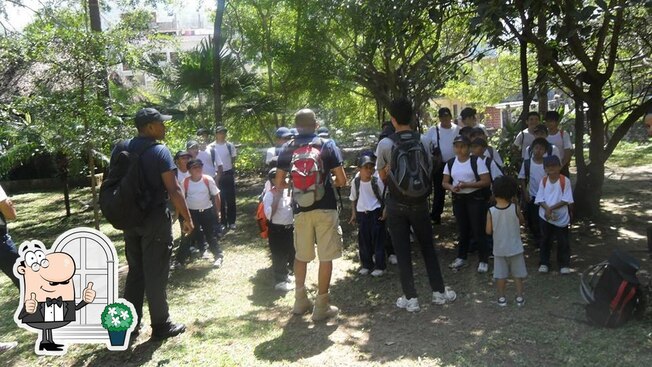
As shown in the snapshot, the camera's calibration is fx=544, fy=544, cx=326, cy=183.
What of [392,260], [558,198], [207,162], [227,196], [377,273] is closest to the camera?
[558,198]

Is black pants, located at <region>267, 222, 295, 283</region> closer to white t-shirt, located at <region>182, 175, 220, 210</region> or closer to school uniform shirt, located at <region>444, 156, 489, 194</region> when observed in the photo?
white t-shirt, located at <region>182, 175, 220, 210</region>

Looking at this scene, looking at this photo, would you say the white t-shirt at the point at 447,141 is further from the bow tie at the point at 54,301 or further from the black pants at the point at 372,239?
the bow tie at the point at 54,301

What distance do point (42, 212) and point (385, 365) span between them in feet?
32.2

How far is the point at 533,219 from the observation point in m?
6.12

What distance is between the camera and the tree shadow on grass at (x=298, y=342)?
12.7ft

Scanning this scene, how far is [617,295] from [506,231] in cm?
96

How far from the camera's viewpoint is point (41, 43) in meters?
6.18

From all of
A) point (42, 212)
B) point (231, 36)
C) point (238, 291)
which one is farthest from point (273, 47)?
point (238, 291)

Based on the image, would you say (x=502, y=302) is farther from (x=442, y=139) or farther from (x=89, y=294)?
(x=89, y=294)

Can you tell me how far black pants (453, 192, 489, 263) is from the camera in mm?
5422

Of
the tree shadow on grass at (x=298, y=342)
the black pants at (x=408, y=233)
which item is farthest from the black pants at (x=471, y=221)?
the tree shadow on grass at (x=298, y=342)

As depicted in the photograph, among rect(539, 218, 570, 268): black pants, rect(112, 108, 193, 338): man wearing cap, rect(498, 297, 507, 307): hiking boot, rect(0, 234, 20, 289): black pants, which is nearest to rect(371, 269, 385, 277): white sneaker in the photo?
rect(498, 297, 507, 307): hiking boot

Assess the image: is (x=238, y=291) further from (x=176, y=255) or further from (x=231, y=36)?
(x=231, y=36)

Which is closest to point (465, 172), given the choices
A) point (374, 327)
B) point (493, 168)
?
point (493, 168)
